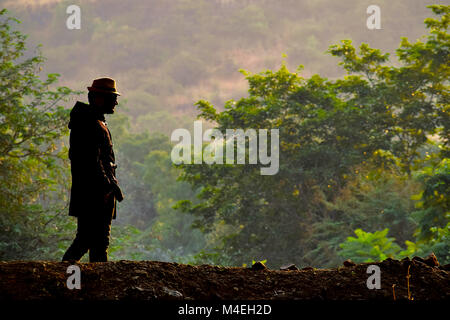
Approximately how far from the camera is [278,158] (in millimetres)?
25906

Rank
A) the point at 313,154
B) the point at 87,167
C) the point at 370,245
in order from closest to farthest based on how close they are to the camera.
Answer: the point at 87,167 → the point at 370,245 → the point at 313,154

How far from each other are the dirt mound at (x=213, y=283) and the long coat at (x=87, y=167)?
631 millimetres

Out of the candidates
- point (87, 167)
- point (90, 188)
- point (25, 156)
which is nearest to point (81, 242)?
point (90, 188)

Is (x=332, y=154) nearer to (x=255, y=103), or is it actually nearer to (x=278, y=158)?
(x=278, y=158)

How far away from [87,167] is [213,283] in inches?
67.8

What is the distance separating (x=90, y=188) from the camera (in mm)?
5328

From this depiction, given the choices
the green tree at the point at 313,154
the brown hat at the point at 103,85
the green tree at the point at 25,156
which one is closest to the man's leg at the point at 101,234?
the brown hat at the point at 103,85

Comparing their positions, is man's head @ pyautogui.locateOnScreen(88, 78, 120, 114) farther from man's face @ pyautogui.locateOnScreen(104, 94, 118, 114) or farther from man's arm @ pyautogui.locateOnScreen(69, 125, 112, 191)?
man's arm @ pyautogui.locateOnScreen(69, 125, 112, 191)

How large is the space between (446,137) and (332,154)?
5.03 m

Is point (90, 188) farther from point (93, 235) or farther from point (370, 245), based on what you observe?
point (370, 245)

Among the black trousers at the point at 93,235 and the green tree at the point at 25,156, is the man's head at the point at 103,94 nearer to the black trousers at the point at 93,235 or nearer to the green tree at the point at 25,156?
the black trousers at the point at 93,235

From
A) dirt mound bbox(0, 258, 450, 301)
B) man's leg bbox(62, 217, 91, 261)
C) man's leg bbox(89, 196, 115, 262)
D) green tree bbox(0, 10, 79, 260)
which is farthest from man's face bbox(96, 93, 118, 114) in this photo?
green tree bbox(0, 10, 79, 260)

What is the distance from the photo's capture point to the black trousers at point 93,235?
533 centimetres
